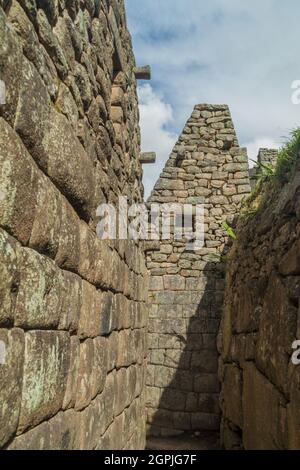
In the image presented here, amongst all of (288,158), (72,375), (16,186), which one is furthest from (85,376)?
(288,158)

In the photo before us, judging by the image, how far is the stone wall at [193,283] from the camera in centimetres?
725

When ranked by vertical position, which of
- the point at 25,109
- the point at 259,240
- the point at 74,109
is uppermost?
the point at 74,109

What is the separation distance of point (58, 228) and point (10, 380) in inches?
29.0

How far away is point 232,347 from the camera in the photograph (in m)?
5.55

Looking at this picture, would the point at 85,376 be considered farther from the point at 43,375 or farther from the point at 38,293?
the point at 38,293

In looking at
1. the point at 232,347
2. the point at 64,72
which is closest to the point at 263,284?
the point at 232,347

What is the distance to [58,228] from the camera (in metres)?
1.95

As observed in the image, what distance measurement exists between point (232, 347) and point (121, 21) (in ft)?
13.4

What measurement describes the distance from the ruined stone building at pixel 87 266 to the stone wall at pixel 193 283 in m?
0.55

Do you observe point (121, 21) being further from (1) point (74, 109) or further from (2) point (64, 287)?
(2) point (64, 287)

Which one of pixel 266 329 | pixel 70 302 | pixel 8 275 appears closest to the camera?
pixel 8 275

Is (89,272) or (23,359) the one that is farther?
(89,272)

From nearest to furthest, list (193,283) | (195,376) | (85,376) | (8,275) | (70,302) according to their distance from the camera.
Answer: (8,275), (70,302), (85,376), (195,376), (193,283)

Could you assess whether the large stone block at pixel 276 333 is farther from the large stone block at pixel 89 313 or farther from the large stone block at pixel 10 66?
the large stone block at pixel 10 66
